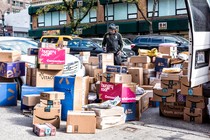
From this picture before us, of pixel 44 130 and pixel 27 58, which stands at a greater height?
pixel 27 58

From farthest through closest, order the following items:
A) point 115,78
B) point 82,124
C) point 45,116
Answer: point 115,78 → point 45,116 → point 82,124

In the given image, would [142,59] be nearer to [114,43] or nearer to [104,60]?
[104,60]

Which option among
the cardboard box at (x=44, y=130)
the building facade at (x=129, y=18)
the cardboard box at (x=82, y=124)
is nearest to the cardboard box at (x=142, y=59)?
the cardboard box at (x=82, y=124)

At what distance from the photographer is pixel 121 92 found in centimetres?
705

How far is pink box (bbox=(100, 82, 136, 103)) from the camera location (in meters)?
7.07

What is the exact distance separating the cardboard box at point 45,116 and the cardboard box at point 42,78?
152 centimetres

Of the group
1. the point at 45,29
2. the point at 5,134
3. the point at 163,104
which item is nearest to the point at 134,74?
the point at 163,104

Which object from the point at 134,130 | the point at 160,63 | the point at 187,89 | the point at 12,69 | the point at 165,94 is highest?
the point at 160,63

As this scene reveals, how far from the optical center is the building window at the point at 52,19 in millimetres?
41500

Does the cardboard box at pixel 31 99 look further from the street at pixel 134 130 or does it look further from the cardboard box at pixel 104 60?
the cardboard box at pixel 104 60

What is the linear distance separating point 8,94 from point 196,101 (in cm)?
439

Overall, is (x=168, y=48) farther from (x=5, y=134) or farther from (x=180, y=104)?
(x=5, y=134)

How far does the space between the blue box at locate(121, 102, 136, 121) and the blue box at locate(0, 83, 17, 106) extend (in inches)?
115

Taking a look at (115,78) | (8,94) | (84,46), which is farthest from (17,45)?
(84,46)
